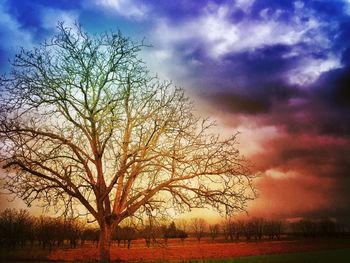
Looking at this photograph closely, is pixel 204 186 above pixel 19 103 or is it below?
below

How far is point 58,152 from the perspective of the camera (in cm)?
1719

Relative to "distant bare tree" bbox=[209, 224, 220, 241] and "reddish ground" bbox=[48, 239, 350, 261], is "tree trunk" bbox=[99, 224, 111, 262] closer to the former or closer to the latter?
"reddish ground" bbox=[48, 239, 350, 261]

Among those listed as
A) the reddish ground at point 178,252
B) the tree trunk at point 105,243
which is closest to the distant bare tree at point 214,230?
the reddish ground at point 178,252

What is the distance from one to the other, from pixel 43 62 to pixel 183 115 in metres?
7.65

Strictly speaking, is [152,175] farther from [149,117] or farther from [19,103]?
[19,103]

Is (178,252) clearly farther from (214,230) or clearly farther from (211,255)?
(214,230)

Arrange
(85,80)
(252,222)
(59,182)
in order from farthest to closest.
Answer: (252,222) < (85,80) < (59,182)

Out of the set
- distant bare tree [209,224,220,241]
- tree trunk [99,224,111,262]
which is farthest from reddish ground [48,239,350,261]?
distant bare tree [209,224,220,241]

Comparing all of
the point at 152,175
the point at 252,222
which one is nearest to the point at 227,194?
the point at 152,175

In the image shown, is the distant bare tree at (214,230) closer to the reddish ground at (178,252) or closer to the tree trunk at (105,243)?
the reddish ground at (178,252)

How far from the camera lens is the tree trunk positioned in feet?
55.4

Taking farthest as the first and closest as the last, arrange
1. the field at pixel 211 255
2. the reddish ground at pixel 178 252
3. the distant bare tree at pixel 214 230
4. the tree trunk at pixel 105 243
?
the distant bare tree at pixel 214 230
the reddish ground at pixel 178 252
the field at pixel 211 255
the tree trunk at pixel 105 243

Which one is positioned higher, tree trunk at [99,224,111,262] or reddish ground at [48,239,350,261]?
tree trunk at [99,224,111,262]

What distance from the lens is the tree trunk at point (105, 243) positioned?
16.9 metres
